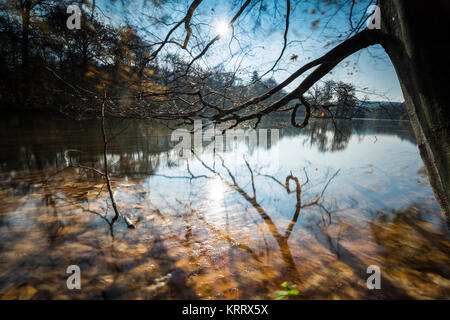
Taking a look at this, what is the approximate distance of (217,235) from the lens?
363 cm

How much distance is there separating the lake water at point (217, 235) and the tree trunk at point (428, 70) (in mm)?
2005

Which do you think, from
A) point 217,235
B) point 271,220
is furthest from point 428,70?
point 271,220

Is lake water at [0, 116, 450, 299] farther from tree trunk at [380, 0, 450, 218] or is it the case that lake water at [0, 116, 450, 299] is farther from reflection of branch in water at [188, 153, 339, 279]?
tree trunk at [380, 0, 450, 218]

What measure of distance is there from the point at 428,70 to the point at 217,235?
138 inches

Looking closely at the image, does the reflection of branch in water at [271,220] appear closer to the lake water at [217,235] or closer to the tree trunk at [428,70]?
the lake water at [217,235]

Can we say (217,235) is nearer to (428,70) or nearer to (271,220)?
(271,220)

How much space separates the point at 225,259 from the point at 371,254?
2.48m

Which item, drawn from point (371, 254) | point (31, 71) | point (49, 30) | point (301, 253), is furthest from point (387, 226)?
point (31, 71)

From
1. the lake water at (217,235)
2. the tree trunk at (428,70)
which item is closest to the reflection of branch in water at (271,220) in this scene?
the lake water at (217,235)

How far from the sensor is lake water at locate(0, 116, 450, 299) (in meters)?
2.46

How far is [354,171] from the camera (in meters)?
8.45

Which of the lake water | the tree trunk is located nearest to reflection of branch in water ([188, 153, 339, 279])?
the lake water

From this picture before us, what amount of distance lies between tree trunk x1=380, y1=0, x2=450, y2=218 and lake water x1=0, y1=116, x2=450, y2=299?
2005mm
